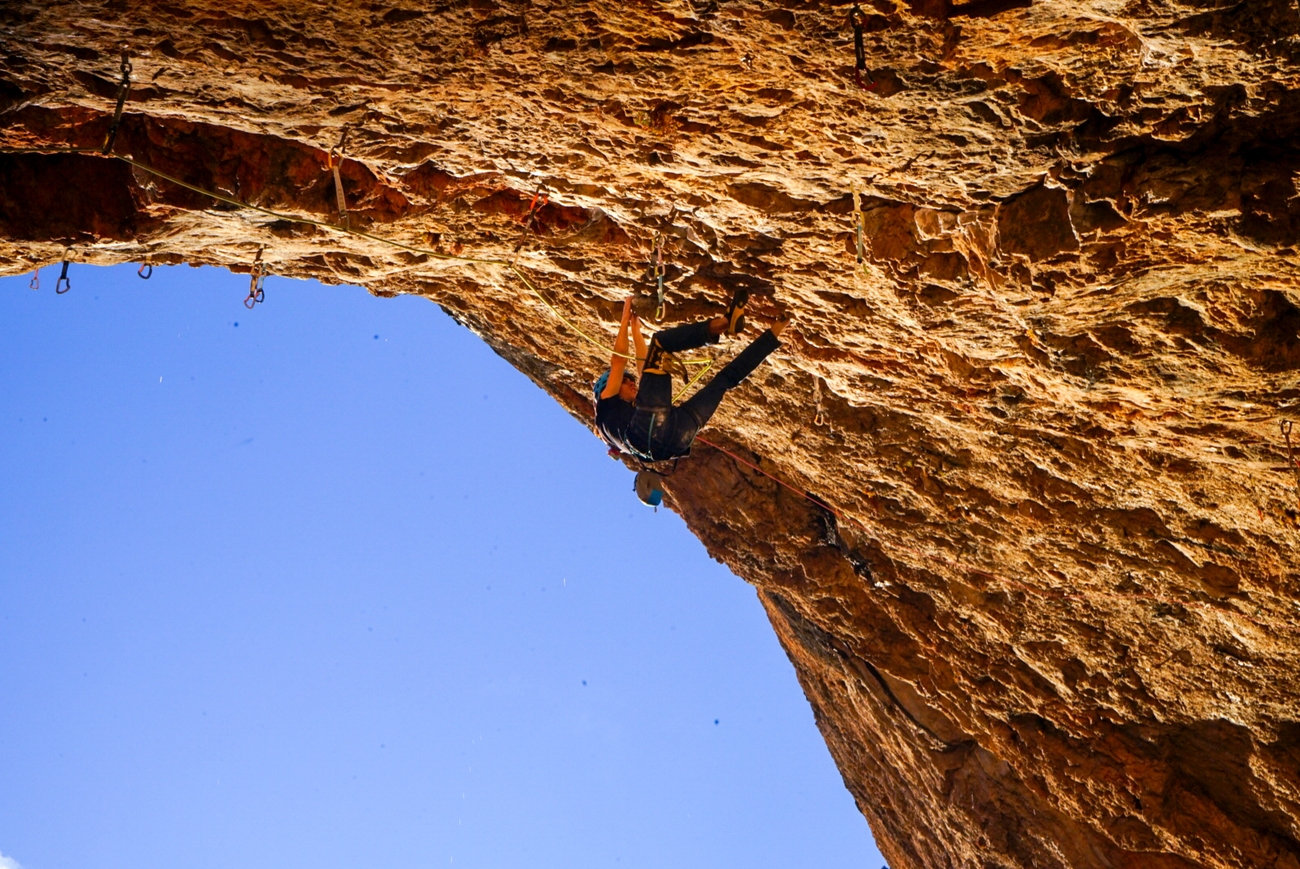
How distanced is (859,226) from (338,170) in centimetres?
266

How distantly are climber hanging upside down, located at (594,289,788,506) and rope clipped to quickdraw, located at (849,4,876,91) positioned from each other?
4.88 feet

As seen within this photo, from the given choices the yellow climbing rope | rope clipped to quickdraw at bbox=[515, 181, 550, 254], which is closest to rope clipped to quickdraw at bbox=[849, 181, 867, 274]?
the yellow climbing rope

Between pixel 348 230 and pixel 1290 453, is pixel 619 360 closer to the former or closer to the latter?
pixel 348 230

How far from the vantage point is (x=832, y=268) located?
496 centimetres

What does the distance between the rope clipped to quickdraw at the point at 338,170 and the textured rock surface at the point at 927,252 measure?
61 mm

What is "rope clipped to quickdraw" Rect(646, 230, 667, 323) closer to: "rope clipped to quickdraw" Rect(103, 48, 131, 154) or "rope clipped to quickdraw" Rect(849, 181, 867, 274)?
"rope clipped to quickdraw" Rect(849, 181, 867, 274)

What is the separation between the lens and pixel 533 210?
5266mm

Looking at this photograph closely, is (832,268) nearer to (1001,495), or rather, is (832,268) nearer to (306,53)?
(1001,495)

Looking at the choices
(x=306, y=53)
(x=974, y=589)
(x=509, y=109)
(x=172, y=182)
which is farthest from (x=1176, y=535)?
(x=172, y=182)

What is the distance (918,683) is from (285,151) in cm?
635

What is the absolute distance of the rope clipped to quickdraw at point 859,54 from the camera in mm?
3334

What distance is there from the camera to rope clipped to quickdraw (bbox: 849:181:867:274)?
4445 millimetres

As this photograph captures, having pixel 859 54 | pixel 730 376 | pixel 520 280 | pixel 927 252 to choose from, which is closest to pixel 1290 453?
pixel 927 252

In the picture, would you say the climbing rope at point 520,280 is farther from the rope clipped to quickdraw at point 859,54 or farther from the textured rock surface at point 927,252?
the rope clipped to quickdraw at point 859,54
